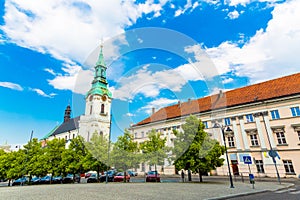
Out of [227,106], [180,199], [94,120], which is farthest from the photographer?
[94,120]

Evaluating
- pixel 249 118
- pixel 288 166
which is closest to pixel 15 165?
pixel 249 118

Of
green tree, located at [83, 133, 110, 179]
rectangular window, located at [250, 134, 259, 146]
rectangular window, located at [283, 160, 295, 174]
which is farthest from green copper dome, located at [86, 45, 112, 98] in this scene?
rectangular window, located at [283, 160, 295, 174]

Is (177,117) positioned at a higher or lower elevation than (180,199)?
higher

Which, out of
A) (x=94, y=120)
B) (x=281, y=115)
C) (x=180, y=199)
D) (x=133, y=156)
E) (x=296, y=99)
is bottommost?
(x=180, y=199)

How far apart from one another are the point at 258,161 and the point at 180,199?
23.6m

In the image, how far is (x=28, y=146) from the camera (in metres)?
29.9

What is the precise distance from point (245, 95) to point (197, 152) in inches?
710

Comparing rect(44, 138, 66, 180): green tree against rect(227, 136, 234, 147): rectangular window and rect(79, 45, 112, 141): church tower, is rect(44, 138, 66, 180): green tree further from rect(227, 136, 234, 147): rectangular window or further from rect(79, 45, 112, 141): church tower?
rect(227, 136, 234, 147): rectangular window

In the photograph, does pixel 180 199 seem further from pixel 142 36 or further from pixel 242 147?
pixel 242 147

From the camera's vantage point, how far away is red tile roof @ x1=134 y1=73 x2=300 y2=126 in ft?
91.1

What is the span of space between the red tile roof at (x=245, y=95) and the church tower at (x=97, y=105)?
1783 cm

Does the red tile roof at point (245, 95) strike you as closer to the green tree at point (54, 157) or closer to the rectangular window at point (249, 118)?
the rectangular window at point (249, 118)

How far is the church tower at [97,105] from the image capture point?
166 ft

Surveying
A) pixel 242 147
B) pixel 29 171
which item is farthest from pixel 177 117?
pixel 29 171
